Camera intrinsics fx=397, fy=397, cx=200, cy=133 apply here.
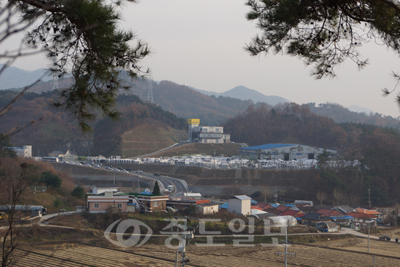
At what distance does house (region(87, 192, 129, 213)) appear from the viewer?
1620 cm

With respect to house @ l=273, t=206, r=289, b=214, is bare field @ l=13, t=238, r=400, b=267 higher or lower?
lower

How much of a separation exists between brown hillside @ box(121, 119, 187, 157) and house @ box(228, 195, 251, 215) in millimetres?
22341

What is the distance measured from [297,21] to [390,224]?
1844 centimetres

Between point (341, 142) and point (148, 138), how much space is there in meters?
21.0

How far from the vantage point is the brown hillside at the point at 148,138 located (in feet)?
132

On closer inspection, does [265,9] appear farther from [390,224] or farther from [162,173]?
[162,173]

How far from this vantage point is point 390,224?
19.6m

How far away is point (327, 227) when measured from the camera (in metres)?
17.2

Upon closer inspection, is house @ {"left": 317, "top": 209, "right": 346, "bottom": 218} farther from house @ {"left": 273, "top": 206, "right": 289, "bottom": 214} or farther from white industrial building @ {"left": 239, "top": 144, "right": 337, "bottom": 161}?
white industrial building @ {"left": 239, "top": 144, "right": 337, "bottom": 161}

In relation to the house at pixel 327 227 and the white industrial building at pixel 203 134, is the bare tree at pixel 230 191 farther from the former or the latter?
the white industrial building at pixel 203 134

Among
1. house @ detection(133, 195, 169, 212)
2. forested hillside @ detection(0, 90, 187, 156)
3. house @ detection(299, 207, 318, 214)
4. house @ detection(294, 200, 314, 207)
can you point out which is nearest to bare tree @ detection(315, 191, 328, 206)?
house @ detection(294, 200, 314, 207)

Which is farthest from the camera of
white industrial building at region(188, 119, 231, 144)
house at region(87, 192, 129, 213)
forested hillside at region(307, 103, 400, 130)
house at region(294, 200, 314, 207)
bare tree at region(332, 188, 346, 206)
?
forested hillside at region(307, 103, 400, 130)

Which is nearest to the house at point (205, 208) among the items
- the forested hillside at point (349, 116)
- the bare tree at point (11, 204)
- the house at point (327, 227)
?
the house at point (327, 227)

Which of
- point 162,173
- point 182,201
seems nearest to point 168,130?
point 162,173
